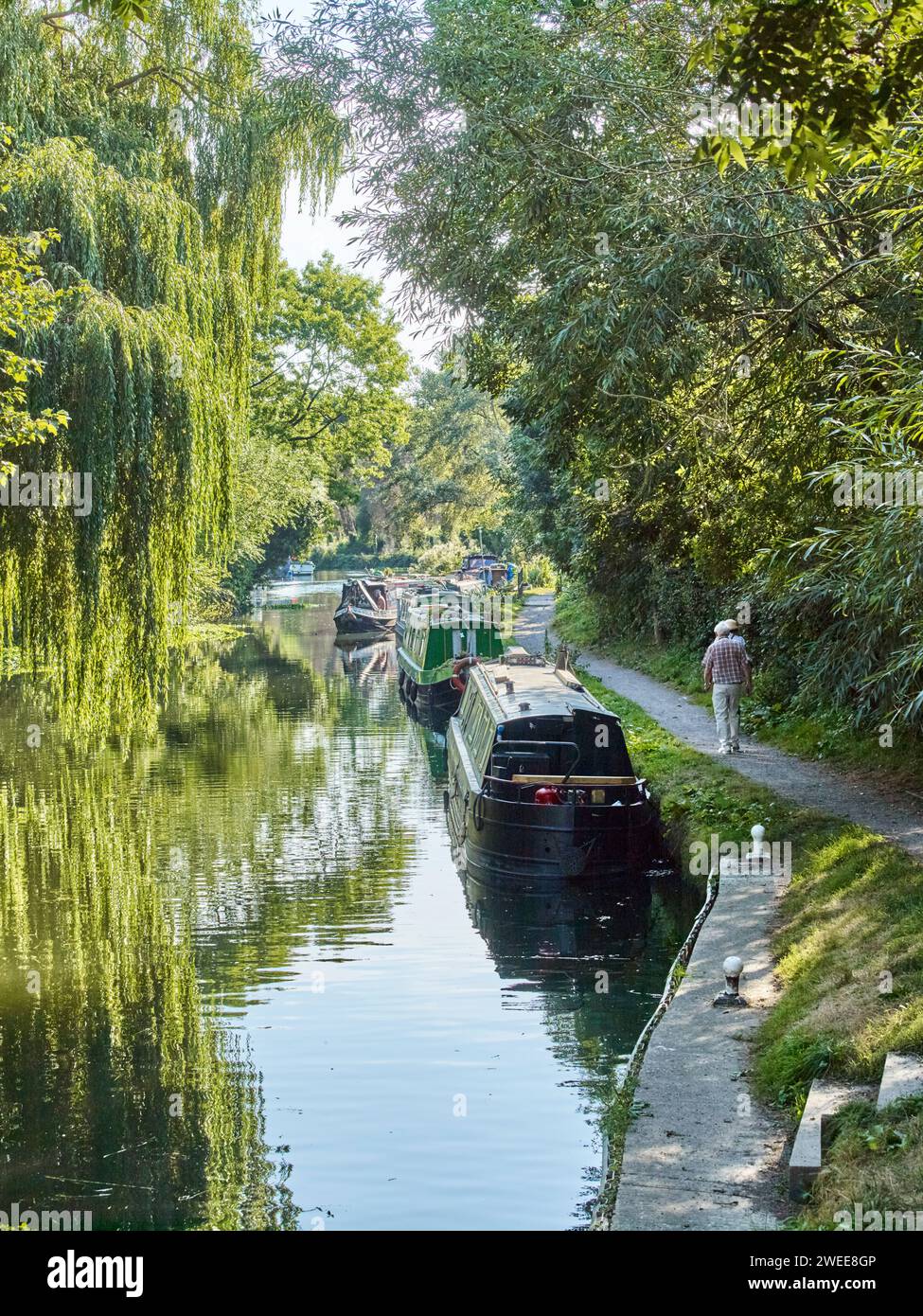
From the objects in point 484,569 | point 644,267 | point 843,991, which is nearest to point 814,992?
point 843,991

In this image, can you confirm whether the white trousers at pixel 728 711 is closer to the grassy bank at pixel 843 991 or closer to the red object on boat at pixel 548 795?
the grassy bank at pixel 843 991

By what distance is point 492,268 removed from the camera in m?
15.7

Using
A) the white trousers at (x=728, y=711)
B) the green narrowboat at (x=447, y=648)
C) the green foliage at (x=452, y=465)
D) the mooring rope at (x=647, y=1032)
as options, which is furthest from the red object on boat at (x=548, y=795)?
the green foliage at (x=452, y=465)

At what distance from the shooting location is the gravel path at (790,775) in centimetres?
1302

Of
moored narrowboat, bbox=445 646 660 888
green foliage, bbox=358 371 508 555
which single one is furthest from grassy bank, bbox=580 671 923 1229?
green foliage, bbox=358 371 508 555

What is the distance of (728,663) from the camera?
1730cm

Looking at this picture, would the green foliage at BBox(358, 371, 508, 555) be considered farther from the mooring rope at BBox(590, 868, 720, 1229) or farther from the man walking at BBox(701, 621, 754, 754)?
the mooring rope at BBox(590, 868, 720, 1229)

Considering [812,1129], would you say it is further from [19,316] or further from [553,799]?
[553,799]

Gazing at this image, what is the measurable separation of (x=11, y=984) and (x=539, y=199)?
9.21 meters

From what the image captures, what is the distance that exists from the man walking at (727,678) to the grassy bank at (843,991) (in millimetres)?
2965

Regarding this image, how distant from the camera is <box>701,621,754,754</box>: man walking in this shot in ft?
56.9

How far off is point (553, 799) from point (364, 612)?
122ft
